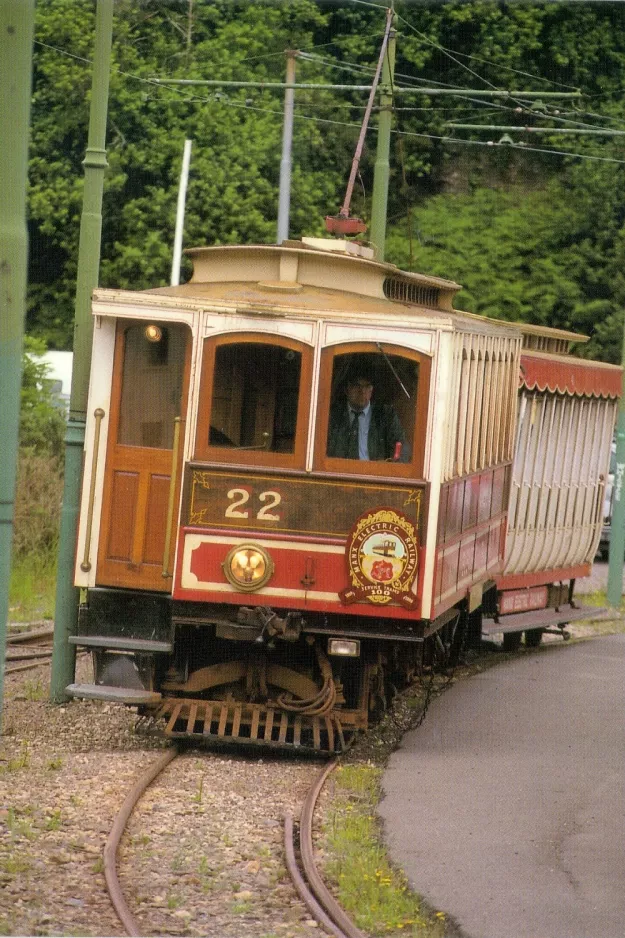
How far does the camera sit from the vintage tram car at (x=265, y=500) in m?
10.2

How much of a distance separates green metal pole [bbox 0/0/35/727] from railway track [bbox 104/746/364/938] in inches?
47.1

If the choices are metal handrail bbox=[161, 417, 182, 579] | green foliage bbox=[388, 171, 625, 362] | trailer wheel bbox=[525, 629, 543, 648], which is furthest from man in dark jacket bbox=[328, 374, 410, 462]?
green foliage bbox=[388, 171, 625, 362]

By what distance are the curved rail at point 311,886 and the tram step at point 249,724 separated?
1.39 m

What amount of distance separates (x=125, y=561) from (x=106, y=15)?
3715 millimetres

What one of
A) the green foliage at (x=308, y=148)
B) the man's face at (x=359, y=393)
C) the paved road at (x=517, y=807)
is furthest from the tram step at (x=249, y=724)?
the green foliage at (x=308, y=148)

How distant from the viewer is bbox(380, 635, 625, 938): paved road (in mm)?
7094

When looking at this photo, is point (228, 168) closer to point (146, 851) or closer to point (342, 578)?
point (342, 578)

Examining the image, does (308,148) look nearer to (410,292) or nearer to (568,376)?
(568,376)

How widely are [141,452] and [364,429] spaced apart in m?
1.42

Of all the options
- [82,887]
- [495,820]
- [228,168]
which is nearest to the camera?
[82,887]

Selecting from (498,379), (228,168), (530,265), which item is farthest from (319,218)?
(498,379)

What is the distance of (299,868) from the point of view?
25.5ft

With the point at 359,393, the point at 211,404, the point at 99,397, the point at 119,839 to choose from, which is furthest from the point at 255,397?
the point at 119,839

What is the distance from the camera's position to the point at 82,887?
23.4 feet
